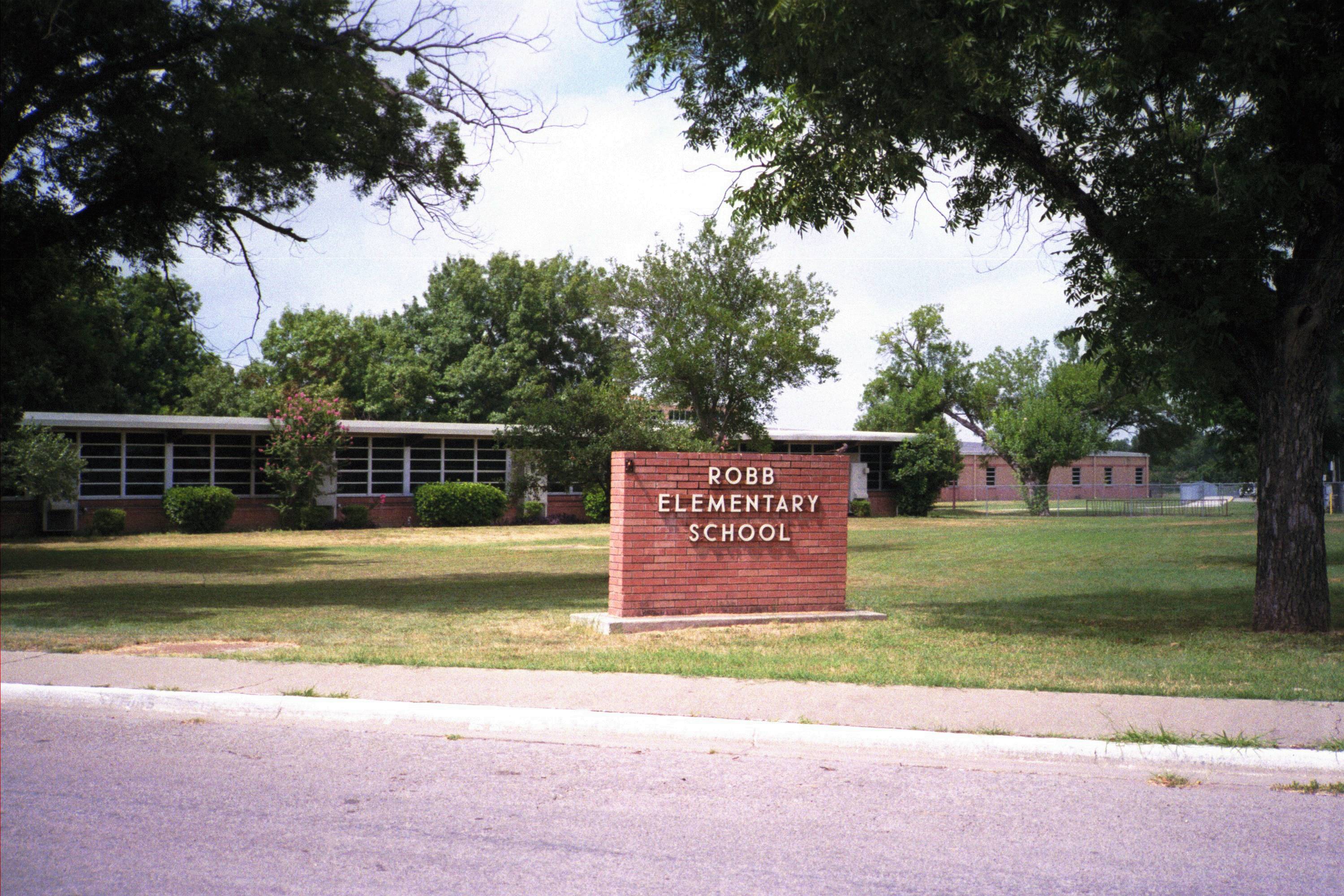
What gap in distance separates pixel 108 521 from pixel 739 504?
84.1 feet

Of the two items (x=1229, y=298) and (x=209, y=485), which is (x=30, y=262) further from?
(x=209, y=485)

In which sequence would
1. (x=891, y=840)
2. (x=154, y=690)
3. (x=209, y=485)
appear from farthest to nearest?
(x=209, y=485), (x=154, y=690), (x=891, y=840)

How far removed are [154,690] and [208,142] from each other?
9.92m

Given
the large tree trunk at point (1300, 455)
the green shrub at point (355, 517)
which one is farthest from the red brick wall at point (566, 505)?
the large tree trunk at point (1300, 455)

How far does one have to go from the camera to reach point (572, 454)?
68.5 ft

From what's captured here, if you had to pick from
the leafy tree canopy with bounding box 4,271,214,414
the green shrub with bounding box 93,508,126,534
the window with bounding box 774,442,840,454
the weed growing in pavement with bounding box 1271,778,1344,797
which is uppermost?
the leafy tree canopy with bounding box 4,271,214,414

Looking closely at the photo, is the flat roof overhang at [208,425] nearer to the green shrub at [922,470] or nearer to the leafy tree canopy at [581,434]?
the leafy tree canopy at [581,434]

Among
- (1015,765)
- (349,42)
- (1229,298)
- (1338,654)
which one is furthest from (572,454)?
(1015,765)

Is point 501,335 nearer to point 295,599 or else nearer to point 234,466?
point 234,466

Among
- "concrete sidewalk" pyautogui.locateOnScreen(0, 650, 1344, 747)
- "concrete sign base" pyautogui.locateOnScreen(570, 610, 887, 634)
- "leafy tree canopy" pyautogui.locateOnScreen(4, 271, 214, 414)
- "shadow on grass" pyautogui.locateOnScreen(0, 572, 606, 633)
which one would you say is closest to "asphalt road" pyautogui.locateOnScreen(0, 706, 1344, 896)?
"concrete sidewalk" pyautogui.locateOnScreen(0, 650, 1344, 747)

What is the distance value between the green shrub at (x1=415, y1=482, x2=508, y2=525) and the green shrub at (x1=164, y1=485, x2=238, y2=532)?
6.28 metres

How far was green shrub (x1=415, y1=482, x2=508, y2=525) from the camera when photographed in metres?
37.1

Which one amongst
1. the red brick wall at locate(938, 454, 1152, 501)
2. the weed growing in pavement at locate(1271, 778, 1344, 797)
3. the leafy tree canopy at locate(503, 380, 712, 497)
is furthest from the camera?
the red brick wall at locate(938, 454, 1152, 501)

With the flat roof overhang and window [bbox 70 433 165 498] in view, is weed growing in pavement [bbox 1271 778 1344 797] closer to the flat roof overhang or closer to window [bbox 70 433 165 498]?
the flat roof overhang
